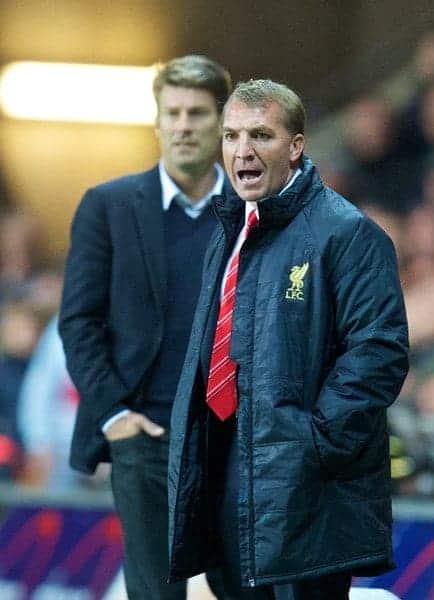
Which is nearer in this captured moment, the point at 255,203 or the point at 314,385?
the point at 314,385

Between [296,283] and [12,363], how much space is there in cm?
331

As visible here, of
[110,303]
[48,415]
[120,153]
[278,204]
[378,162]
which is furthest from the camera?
[48,415]

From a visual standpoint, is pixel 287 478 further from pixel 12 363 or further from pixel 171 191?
pixel 12 363

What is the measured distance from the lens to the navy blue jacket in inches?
130

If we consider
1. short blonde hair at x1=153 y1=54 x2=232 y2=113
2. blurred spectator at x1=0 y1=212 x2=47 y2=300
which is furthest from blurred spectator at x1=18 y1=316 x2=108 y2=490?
short blonde hair at x1=153 y1=54 x2=232 y2=113

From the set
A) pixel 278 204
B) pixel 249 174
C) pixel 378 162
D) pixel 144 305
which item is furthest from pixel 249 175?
pixel 378 162

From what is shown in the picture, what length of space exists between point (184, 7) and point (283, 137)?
285 centimetres

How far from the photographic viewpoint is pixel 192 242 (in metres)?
4.22

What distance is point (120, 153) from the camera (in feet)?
20.6

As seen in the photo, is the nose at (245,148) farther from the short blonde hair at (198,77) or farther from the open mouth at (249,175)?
the short blonde hair at (198,77)

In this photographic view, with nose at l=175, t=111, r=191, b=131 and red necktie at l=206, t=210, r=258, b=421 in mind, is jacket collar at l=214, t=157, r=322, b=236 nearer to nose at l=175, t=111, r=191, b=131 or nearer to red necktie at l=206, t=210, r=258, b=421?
red necktie at l=206, t=210, r=258, b=421

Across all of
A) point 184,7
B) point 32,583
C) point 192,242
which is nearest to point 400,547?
point 32,583

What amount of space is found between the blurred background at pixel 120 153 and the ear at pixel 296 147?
91.3 inches

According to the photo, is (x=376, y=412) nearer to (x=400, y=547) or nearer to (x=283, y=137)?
(x=283, y=137)
